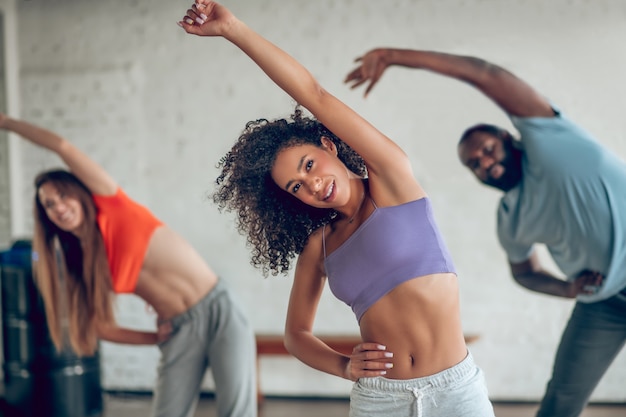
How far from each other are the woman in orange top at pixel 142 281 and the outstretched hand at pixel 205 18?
4.13 ft

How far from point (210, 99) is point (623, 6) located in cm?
199

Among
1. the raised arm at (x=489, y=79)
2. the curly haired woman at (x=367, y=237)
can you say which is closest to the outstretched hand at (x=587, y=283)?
the raised arm at (x=489, y=79)

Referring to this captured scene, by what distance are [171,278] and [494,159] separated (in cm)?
131

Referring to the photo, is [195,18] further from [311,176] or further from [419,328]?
[419,328]

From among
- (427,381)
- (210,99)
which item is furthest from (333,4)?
(427,381)

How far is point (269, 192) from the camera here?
49.4 inches

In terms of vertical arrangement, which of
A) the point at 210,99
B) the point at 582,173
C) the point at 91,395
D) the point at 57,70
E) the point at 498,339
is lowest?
the point at 91,395

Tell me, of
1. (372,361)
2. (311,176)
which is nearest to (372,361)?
(372,361)

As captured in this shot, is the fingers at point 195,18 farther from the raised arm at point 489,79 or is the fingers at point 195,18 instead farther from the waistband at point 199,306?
the waistband at point 199,306

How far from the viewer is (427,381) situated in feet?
4.03

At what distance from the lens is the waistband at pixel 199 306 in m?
2.26

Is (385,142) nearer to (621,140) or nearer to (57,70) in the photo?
(621,140)

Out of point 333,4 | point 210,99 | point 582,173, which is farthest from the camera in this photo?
point 210,99

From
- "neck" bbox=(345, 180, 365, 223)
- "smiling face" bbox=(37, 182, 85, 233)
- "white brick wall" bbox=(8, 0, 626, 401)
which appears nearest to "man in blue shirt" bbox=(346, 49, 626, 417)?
"white brick wall" bbox=(8, 0, 626, 401)
